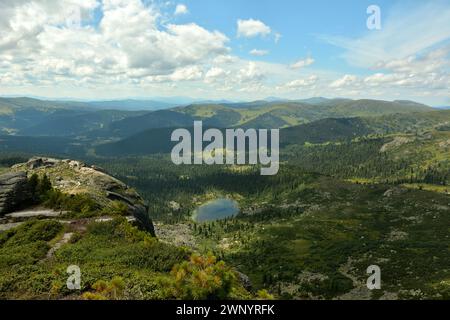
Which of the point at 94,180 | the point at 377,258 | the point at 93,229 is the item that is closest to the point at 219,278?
the point at 93,229

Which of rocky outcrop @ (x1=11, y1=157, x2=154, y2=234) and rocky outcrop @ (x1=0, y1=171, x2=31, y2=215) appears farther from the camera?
rocky outcrop @ (x1=11, y1=157, x2=154, y2=234)

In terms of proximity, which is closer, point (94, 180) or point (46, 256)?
point (46, 256)
